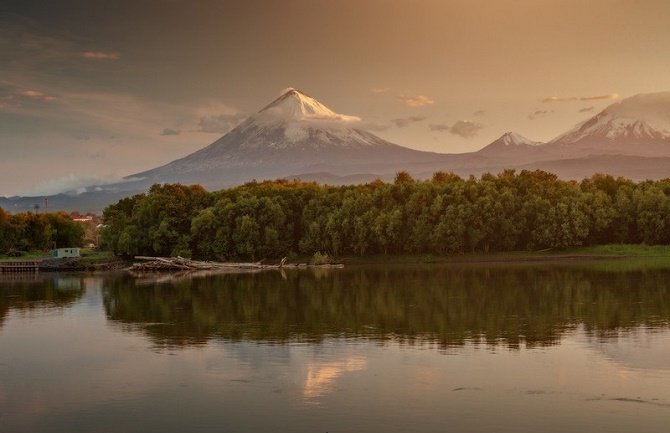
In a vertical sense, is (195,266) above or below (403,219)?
below

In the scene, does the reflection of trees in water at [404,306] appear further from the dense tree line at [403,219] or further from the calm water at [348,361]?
the dense tree line at [403,219]

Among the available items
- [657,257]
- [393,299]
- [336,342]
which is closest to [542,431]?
[336,342]

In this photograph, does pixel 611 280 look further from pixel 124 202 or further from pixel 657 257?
pixel 124 202

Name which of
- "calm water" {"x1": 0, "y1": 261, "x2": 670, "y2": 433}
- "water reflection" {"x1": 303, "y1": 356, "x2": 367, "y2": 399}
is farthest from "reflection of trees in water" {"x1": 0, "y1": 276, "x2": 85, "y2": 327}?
"water reflection" {"x1": 303, "y1": 356, "x2": 367, "y2": 399}

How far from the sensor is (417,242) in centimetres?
8919

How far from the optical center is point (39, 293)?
6256 cm

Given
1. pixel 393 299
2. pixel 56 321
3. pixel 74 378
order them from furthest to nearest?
pixel 393 299, pixel 56 321, pixel 74 378

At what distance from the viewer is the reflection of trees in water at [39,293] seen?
170 ft

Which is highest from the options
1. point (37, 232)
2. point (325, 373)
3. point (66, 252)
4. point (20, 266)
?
point (37, 232)

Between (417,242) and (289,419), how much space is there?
228 feet

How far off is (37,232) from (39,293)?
62.7 metres

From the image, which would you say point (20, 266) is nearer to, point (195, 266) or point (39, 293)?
point (195, 266)

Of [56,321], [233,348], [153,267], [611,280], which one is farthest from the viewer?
[153,267]

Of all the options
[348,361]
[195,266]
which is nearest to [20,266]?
[195,266]
